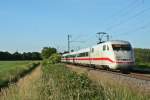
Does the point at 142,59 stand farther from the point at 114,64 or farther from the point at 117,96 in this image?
the point at 117,96

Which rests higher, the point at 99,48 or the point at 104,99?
the point at 99,48

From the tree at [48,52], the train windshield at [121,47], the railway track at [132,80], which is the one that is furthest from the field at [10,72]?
the tree at [48,52]

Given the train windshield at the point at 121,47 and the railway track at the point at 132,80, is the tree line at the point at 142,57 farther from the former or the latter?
the railway track at the point at 132,80

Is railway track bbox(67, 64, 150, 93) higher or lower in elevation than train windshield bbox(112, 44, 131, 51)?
lower

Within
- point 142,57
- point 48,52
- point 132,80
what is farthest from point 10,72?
point 48,52

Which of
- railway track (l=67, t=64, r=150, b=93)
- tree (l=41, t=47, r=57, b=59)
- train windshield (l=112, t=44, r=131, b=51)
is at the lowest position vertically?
railway track (l=67, t=64, r=150, b=93)

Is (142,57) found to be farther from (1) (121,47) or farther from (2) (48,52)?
(2) (48,52)

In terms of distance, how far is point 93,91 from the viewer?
1105 cm

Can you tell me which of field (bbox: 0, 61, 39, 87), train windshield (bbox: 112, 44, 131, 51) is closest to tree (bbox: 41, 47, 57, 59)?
field (bbox: 0, 61, 39, 87)

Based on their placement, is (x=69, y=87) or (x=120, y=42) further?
(x=120, y=42)

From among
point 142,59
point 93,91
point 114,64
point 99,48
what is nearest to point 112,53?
point 114,64

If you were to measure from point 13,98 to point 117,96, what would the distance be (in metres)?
5.60

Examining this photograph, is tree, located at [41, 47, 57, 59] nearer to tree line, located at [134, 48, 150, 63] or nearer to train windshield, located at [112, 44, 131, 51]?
tree line, located at [134, 48, 150, 63]

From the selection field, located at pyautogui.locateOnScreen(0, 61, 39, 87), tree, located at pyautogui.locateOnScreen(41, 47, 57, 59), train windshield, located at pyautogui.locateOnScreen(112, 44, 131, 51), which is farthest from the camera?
tree, located at pyautogui.locateOnScreen(41, 47, 57, 59)
